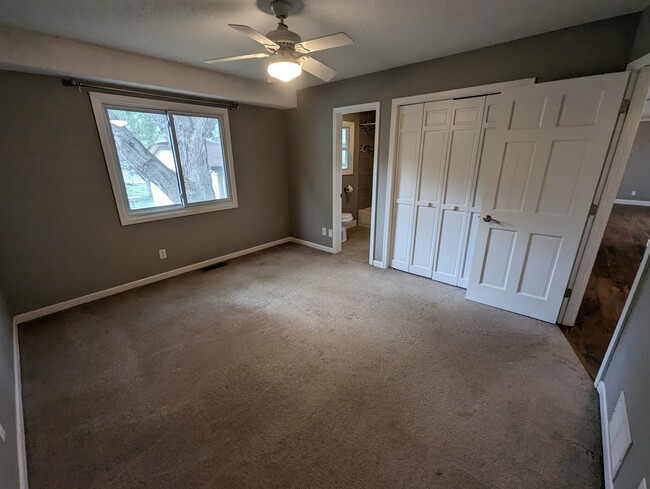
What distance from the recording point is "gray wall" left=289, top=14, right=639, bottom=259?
2057mm

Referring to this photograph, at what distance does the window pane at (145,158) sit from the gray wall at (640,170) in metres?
11.1

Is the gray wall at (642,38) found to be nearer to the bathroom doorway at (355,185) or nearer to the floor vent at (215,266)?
the bathroom doorway at (355,185)

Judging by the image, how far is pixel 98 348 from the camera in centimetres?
223

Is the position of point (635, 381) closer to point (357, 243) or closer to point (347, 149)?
point (357, 243)

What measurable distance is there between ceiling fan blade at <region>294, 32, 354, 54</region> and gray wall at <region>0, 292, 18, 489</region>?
8.34 feet

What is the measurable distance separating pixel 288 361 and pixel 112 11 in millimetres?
2759

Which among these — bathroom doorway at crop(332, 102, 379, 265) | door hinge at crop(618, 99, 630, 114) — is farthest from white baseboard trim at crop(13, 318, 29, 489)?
door hinge at crop(618, 99, 630, 114)

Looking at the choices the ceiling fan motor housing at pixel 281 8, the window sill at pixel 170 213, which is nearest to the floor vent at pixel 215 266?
the window sill at pixel 170 213

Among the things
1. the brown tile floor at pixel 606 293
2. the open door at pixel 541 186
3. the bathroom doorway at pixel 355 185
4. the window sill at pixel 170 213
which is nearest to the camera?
the open door at pixel 541 186

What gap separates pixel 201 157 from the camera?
3654 millimetres

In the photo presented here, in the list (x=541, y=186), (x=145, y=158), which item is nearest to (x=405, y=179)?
(x=541, y=186)

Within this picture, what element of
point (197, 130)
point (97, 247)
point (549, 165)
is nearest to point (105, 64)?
point (197, 130)

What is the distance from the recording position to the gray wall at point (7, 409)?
1.09 metres

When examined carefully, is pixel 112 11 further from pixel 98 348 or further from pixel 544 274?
pixel 544 274
